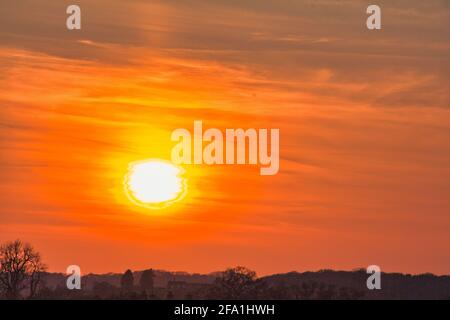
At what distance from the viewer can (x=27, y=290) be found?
189875 mm
